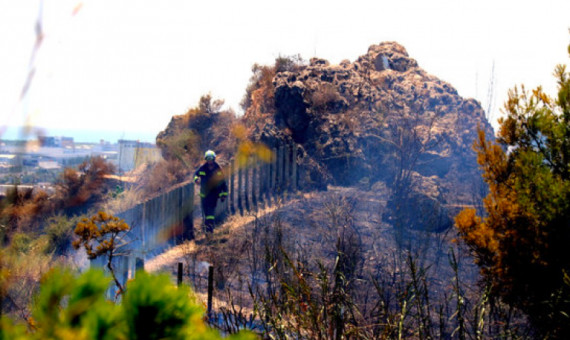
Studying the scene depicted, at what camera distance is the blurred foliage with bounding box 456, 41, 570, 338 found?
3.89 m

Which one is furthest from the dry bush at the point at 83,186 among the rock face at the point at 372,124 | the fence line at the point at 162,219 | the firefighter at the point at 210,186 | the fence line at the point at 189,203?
the rock face at the point at 372,124

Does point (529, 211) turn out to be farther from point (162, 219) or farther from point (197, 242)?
point (162, 219)

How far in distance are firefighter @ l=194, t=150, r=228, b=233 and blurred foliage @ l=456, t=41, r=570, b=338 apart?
616cm

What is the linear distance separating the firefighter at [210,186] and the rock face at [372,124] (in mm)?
3140

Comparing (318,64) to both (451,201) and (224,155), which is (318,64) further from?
(451,201)

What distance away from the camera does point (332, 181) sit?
508 inches

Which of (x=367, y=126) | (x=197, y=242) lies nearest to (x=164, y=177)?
(x=197, y=242)

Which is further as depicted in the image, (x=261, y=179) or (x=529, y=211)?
(x=261, y=179)

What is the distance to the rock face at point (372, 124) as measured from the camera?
12891mm

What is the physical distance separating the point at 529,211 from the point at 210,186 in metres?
6.97

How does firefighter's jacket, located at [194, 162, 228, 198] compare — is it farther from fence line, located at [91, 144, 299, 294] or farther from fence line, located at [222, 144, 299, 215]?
fence line, located at [222, 144, 299, 215]

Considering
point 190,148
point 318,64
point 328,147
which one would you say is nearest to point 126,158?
point 190,148

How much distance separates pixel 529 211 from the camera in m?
4.04

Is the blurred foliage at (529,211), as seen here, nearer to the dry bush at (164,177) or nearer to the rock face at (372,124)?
the rock face at (372,124)
